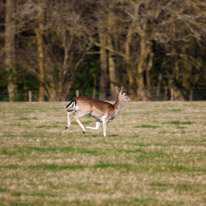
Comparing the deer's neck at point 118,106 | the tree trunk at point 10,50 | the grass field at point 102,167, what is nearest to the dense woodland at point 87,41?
the tree trunk at point 10,50

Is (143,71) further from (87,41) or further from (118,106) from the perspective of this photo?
(118,106)

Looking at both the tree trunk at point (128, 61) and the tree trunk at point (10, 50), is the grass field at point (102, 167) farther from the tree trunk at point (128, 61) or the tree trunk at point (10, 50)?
the tree trunk at point (10, 50)

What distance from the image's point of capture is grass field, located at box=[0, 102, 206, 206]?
24.3 feet

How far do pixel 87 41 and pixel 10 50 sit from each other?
6.23 metres

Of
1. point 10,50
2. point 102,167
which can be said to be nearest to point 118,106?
point 102,167

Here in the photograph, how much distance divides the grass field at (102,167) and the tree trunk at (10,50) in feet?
85.9

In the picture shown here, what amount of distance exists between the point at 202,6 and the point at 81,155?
29388mm

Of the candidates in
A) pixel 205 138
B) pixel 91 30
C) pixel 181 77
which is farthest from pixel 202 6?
pixel 205 138

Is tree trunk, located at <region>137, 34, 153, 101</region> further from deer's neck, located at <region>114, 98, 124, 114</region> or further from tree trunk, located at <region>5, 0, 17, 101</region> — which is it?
deer's neck, located at <region>114, 98, 124, 114</region>

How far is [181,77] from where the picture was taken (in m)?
49.4

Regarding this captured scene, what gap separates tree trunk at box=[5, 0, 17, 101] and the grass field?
26167 millimetres

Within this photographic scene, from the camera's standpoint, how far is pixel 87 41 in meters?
42.1

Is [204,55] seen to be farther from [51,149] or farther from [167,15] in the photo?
[51,149]

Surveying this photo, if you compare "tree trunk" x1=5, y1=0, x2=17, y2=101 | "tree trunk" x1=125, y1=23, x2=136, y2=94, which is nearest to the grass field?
"tree trunk" x1=125, y1=23, x2=136, y2=94
